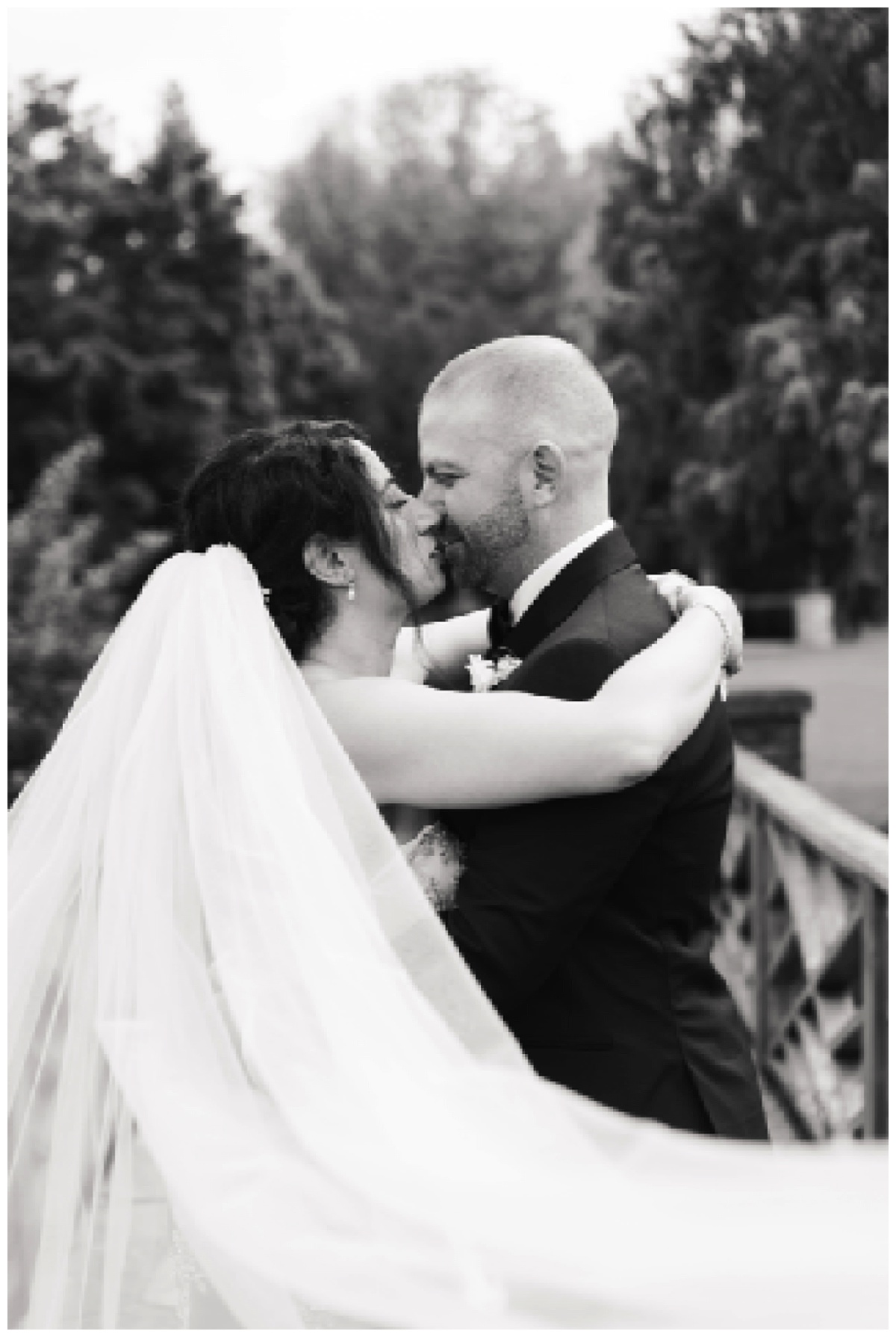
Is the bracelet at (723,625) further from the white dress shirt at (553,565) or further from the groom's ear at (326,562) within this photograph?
the groom's ear at (326,562)

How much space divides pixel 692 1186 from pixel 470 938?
0.45 metres

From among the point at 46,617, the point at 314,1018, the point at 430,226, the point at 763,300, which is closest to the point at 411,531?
the point at 314,1018

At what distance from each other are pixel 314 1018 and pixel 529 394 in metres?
1.02

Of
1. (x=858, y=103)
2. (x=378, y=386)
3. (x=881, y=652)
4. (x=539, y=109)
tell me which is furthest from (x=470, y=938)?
(x=539, y=109)

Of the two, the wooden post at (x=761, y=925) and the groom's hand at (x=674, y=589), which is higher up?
the groom's hand at (x=674, y=589)

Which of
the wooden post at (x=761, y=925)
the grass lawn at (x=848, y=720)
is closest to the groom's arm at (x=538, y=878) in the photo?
the wooden post at (x=761, y=925)

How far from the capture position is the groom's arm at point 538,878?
2221 millimetres

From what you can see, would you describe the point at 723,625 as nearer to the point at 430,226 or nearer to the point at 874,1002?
the point at 874,1002

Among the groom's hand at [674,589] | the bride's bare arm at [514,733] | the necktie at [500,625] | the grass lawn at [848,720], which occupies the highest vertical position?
the groom's hand at [674,589]

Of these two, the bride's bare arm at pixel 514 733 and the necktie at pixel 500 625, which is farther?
the necktie at pixel 500 625

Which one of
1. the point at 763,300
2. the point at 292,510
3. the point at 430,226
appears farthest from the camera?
the point at 430,226

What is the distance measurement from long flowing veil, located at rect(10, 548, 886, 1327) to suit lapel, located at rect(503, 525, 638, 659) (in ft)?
1.31

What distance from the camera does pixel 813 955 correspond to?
5.42 m

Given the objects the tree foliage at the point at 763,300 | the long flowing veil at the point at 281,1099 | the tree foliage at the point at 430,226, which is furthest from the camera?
the tree foliage at the point at 430,226
